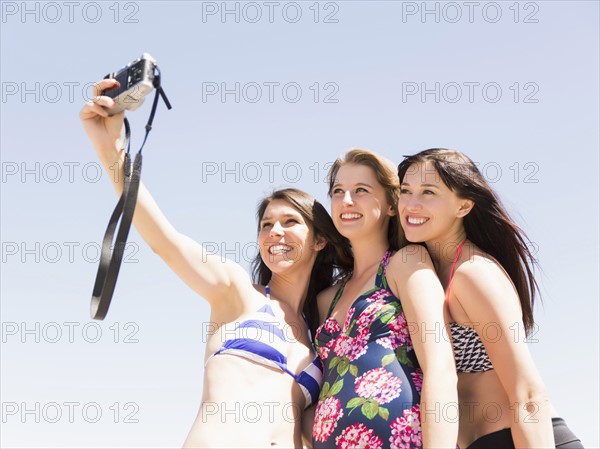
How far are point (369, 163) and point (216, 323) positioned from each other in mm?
1606

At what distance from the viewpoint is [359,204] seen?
5402mm

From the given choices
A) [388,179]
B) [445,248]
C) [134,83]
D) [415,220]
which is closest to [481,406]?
[445,248]

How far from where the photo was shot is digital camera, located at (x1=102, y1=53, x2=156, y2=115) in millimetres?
4070

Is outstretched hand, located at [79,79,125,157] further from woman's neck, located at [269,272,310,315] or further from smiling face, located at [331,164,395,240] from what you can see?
woman's neck, located at [269,272,310,315]

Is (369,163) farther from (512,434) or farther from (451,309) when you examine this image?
(512,434)

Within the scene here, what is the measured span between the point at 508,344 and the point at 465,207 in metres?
1.04

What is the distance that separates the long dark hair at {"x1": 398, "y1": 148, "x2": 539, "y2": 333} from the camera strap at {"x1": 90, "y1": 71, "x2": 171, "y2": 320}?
1861 mm

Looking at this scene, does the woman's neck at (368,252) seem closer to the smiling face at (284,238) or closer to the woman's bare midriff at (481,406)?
the smiling face at (284,238)

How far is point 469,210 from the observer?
16.5 ft

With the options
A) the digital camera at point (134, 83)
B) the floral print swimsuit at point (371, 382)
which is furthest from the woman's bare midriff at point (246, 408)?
the digital camera at point (134, 83)

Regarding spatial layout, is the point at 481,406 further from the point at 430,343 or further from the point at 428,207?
the point at 428,207

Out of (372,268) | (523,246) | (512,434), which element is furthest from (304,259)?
(512,434)

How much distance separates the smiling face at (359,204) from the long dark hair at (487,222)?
0.39 m

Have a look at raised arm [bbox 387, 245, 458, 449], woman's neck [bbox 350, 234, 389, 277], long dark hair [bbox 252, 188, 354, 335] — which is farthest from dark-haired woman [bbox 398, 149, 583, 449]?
long dark hair [bbox 252, 188, 354, 335]
